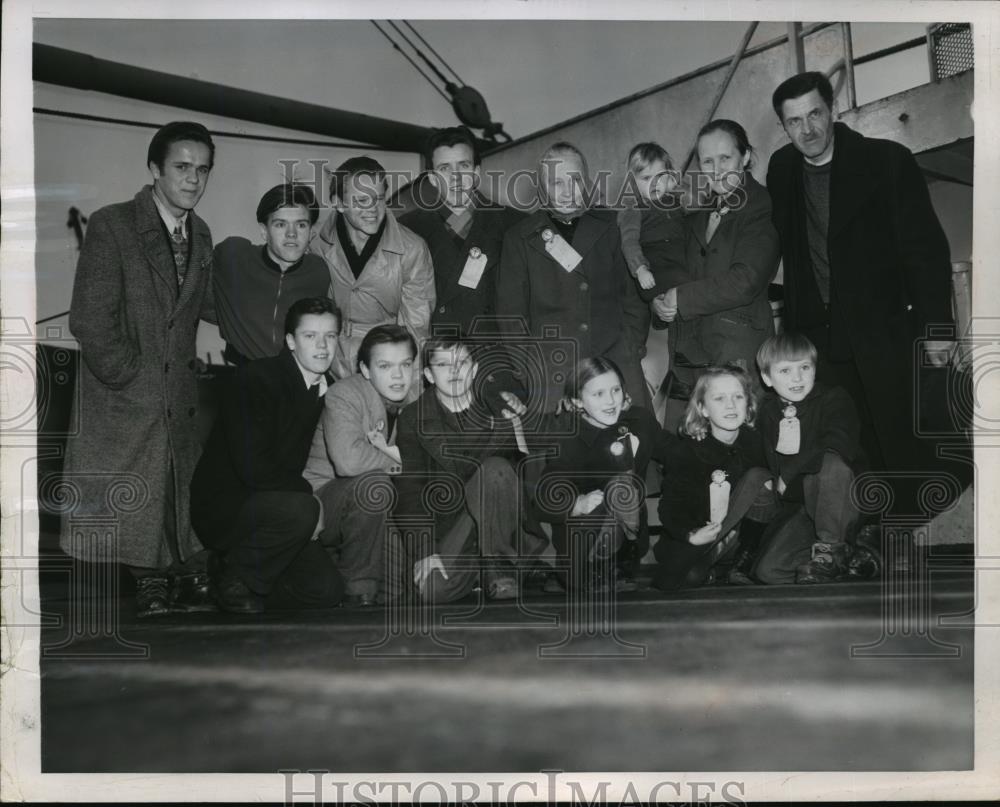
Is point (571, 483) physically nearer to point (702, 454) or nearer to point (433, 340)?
point (702, 454)

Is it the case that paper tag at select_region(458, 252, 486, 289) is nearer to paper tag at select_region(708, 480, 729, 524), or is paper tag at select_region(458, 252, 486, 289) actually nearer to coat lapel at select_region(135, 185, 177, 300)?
coat lapel at select_region(135, 185, 177, 300)

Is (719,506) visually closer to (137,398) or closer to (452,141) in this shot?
(452,141)

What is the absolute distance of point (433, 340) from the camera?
2.99 m

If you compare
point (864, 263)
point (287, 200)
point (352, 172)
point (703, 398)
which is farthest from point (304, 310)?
point (864, 263)

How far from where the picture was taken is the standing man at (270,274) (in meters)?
2.98

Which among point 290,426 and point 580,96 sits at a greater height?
point 580,96

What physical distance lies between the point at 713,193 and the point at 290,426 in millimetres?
1424

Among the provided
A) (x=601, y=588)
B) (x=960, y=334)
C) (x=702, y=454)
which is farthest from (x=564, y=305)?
(x=960, y=334)

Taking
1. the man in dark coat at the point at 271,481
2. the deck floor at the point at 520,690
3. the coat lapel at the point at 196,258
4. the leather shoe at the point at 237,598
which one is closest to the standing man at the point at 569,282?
the man in dark coat at the point at 271,481

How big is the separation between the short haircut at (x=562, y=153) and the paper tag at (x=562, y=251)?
7.7 inches

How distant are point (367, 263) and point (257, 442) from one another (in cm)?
61

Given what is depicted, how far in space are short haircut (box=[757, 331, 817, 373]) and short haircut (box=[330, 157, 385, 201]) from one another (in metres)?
1.24

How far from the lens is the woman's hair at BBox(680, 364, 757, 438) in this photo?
3020mm

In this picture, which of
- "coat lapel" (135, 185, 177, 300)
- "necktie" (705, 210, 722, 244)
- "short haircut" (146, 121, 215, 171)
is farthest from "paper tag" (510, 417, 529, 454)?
"short haircut" (146, 121, 215, 171)
